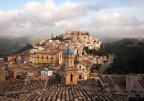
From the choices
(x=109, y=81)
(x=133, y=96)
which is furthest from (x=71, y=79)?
(x=133, y=96)

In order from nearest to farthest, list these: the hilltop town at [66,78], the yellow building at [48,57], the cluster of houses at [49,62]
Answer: the hilltop town at [66,78], the cluster of houses at [49,62], the yellow building at [48,57]

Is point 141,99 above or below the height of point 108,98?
below

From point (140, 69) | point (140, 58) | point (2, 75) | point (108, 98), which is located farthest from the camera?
point (140, 58)

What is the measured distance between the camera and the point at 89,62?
74.1 m

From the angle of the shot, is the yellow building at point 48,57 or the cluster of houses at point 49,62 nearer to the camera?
the cluster of houses at point 49,62

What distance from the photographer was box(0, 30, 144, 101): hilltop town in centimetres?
1427

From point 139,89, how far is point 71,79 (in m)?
5.58

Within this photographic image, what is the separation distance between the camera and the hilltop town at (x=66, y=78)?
1427cm

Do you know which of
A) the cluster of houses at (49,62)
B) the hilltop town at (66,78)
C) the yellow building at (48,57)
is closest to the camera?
the hilltop town at (66,78)

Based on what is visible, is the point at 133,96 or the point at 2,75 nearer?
the point at 133,96

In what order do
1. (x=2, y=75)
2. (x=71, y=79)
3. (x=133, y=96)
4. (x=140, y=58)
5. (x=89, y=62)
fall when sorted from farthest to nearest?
(x=89, y=62) < (x=140, y=58) < (x=2, y=75) < (x=71, y=79) < (x=133, y=96)

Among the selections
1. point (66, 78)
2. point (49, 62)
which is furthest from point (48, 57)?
point (66, 78)

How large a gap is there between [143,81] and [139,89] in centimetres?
293

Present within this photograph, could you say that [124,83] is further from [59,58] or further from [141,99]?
[59,58]
